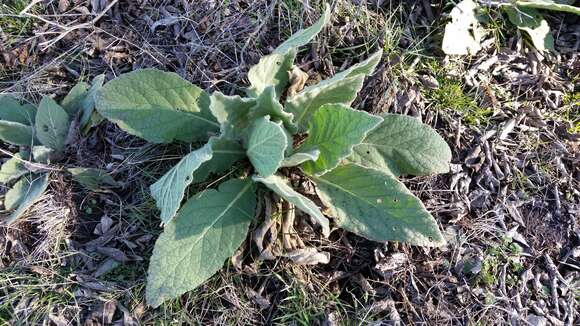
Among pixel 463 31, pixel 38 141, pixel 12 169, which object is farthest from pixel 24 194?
pixel 463 31

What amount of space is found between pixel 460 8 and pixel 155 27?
148cm


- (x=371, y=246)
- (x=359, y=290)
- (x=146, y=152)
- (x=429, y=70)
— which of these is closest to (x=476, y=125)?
(x=429, y=70)

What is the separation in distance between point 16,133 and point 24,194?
28 cm

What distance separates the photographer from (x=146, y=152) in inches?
95.1

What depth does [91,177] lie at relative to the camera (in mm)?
2326

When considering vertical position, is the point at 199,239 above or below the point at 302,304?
above

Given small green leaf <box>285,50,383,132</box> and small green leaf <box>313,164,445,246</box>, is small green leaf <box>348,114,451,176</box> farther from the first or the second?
small green leaf <box>285,50,383,132</box>

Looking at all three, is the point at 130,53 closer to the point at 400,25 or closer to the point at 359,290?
the point at 400,25

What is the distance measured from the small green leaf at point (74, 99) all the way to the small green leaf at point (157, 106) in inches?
12.3

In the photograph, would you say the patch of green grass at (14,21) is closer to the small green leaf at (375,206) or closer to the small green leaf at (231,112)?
the small green leaf at (231,112)

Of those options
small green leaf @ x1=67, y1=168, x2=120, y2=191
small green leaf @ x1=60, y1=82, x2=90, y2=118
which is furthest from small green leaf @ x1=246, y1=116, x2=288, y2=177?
small green leaf @ x1=60, y1=82, x2=90, y2=118

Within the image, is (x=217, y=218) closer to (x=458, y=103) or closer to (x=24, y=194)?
(x=24, y=194)

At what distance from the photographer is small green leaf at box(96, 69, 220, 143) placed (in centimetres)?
221

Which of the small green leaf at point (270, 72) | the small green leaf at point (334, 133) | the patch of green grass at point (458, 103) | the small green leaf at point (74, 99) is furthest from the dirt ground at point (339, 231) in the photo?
the small green leaf at point (334, 133)
